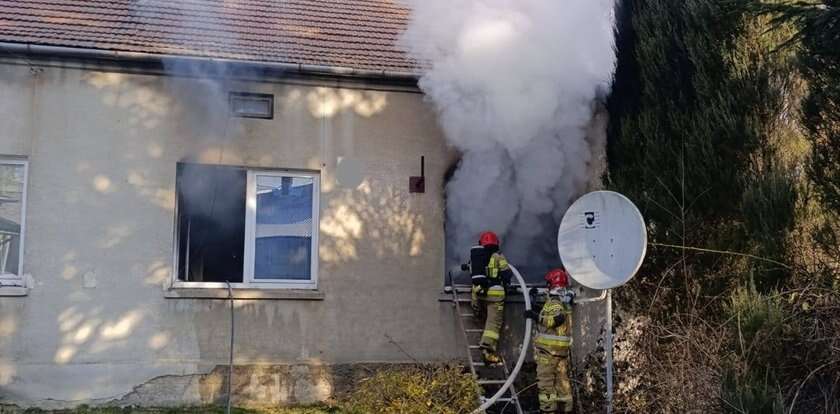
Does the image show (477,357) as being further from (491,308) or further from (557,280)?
(557,280)

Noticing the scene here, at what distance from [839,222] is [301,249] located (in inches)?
215

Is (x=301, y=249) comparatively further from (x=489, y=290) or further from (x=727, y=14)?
(x=727, y=14)

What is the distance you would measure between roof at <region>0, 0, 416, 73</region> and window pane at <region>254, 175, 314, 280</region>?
140 centimetres

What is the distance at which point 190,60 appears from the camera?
29.9ft

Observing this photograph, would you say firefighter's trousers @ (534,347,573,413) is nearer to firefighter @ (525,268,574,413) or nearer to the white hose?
firefighter @ (525,268,574,413)

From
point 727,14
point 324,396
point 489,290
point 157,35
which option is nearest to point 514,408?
point 489,290

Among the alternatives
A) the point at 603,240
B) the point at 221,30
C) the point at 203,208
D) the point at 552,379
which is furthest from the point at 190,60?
the point at 552,379

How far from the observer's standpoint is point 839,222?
282 inches

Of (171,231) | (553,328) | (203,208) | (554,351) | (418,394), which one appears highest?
(203,208)

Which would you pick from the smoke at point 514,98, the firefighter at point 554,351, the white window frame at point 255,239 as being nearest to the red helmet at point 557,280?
the firefighter at point 554,351

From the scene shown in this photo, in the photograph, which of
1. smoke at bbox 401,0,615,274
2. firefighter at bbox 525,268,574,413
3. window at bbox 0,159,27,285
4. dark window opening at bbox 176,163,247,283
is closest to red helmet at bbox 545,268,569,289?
firefighter at bbox 525,268,574,413

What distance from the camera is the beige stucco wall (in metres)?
8.79

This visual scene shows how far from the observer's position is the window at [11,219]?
8.89m

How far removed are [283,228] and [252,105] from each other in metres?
1.42
